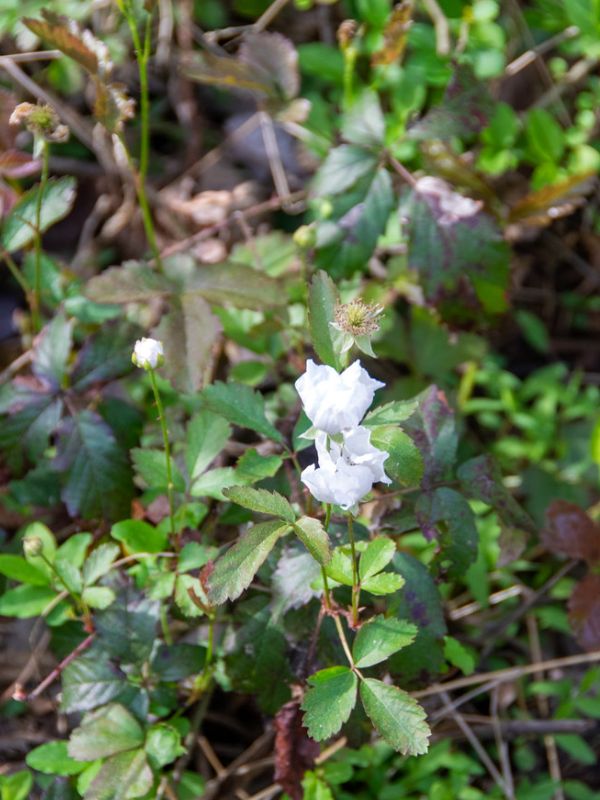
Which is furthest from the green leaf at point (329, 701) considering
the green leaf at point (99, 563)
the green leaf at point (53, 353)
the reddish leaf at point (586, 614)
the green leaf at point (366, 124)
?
the green leaf at point (366, 124)

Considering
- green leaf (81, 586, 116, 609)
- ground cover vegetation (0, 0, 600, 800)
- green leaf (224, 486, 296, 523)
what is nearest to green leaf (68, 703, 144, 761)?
ground cover vegetation (0, 0, 600, 800)

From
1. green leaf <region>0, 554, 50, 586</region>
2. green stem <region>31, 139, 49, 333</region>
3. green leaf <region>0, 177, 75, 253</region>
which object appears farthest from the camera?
green leaf <region>0, 177, 75, 253</region>

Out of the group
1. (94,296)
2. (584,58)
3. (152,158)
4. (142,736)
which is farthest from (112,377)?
(584,58)

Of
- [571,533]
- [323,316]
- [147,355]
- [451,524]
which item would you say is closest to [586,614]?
[571,533]

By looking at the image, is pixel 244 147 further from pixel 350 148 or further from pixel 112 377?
pixel 112 377

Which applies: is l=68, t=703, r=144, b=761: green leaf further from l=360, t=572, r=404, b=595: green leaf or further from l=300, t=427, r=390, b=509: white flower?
l=300, t=427, r=390, b=509: white flower

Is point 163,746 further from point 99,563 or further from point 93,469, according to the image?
point 93,469
